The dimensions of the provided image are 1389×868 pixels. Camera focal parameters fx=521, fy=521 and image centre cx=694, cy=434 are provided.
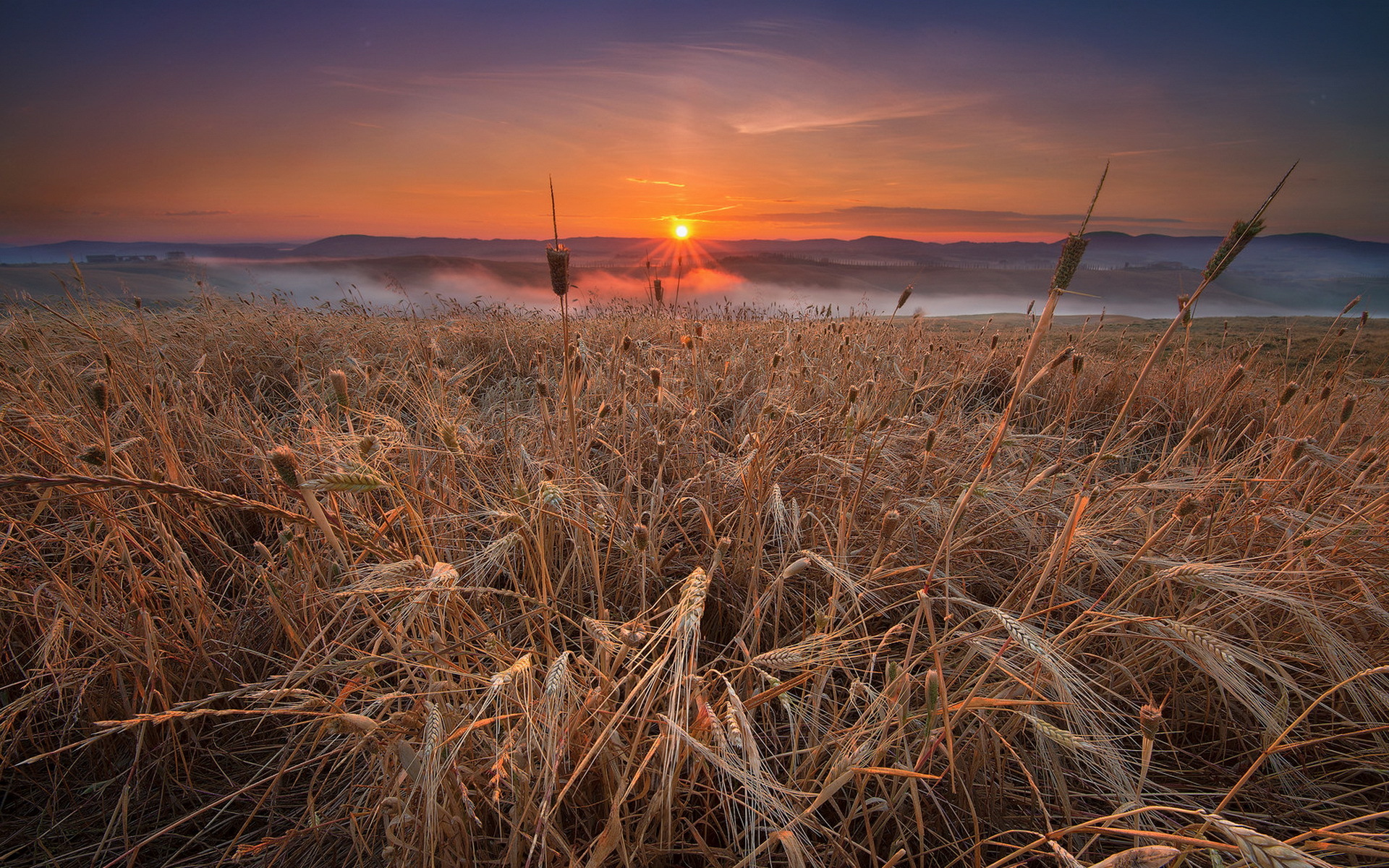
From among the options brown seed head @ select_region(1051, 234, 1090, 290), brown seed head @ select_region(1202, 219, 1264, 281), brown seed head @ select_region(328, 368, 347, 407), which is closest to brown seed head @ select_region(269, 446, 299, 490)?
brown seed head @ select_region(328, 368, 347, 407)

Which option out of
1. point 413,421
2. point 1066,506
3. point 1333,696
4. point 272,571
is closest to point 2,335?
point 413,421

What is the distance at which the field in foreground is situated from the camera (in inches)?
36.9

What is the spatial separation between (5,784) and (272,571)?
2.71ft

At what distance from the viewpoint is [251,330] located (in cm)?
445

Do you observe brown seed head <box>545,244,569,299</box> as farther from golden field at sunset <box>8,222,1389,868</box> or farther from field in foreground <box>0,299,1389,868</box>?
golden field at sunset <box>8,222,1389,868</box>

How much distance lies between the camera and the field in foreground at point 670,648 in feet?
3.08

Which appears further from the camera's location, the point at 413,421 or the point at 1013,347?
the point at 1013,347

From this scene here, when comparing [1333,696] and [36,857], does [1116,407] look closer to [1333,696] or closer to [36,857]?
[1333,696]

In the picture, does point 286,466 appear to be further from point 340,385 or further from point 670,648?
point 670,648

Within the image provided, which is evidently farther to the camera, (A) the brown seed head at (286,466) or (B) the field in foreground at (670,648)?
(B) the field in foreground at (670,648)

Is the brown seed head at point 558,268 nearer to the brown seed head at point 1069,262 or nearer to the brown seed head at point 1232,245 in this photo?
the brown seed head at point 1069,262

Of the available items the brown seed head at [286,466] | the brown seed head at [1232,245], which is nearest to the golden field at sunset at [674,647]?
the brown seed head at [286,466]

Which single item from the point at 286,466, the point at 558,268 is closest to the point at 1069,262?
the point at 558,268

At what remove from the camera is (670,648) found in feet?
3.24
